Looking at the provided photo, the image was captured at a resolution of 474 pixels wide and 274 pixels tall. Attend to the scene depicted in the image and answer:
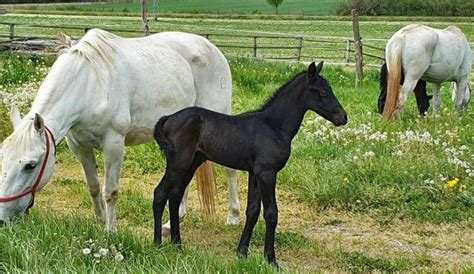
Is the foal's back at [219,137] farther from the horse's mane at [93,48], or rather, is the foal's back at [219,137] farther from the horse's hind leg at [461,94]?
the horse's hind leg at [461,94]

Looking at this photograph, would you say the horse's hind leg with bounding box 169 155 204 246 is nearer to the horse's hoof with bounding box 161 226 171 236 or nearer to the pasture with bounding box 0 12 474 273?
the pasture with bounding box 0 12 474 273

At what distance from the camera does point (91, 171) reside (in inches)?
Result: 240

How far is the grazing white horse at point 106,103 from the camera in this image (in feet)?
16.1

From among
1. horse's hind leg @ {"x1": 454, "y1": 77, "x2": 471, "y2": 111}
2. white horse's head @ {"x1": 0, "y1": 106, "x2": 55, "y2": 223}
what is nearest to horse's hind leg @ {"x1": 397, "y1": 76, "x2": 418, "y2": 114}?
horse's hind leg @ {"x1": 454, "y1": 77, "x2": 471, "y2": 111}

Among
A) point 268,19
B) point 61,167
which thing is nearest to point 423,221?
point 61,167

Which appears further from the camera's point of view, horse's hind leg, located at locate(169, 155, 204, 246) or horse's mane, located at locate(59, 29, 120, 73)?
horse's mane, located at locate(59, 29, 120, 73)

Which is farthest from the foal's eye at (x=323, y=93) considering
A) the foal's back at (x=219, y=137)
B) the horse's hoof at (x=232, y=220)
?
the horse's hoof at (x=232, y=220)

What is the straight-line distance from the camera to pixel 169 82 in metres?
6.34

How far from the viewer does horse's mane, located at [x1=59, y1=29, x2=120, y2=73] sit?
5660mm

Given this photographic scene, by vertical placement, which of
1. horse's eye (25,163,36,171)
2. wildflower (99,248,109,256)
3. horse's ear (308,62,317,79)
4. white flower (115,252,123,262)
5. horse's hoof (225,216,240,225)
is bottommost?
horse's hoof (225,216,240,225)

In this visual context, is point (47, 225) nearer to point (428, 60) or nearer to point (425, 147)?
point (425, 147)

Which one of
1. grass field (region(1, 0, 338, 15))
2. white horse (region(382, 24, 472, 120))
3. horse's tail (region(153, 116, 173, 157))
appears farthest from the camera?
grass field (region(1, 0, 338, 15))

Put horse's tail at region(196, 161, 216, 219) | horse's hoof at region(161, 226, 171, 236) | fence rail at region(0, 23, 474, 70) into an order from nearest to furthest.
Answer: horse's hoof at region(161, 226, 171, 236), horse's tail at region(196, 161, 216, 219), fence rail at region(0, 23, 474, 70)

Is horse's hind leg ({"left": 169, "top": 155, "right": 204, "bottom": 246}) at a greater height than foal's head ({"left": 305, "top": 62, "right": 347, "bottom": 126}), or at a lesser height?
lesser
